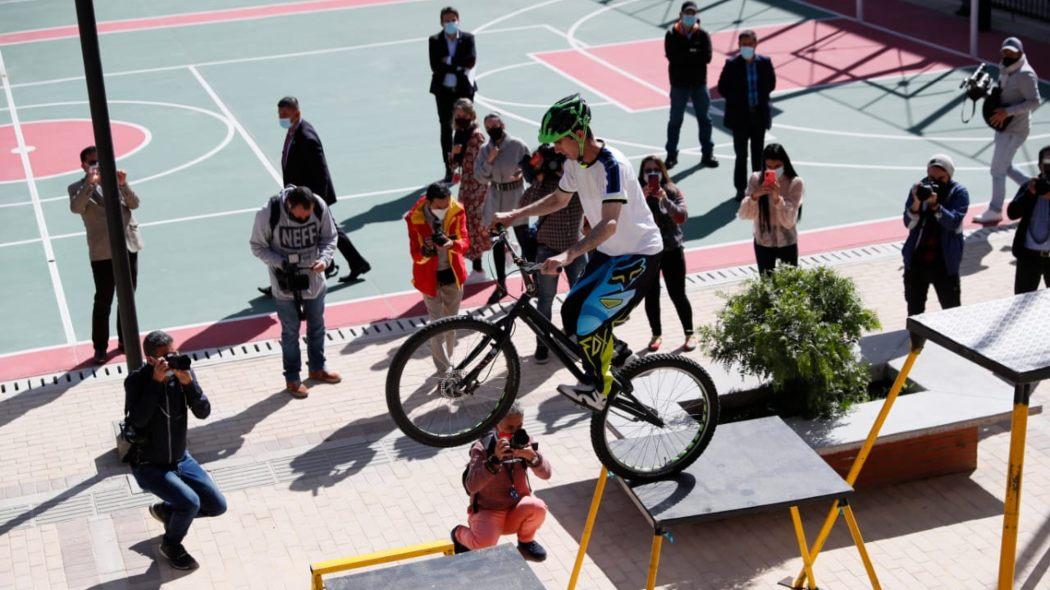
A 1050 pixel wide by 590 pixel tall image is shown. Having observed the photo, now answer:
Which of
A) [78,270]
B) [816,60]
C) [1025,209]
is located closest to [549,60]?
[816,60]

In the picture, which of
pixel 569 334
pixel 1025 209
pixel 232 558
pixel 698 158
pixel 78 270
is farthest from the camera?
pixel 698 158

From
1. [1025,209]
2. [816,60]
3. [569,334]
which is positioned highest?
[569,334]

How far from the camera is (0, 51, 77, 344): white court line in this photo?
15.2 meters

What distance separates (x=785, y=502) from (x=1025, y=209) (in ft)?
18.9

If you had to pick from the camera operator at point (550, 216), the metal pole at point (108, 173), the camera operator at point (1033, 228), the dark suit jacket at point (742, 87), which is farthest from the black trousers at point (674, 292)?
the metal pole at point (108, 173)

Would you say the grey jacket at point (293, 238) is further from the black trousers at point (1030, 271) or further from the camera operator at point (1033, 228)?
the black trousers at point (1030, 271)

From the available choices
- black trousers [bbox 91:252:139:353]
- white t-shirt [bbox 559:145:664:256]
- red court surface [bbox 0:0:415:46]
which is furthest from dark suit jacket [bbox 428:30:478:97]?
red court surface [bbox 0:0:415:46]

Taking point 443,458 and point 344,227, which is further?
point 344,227

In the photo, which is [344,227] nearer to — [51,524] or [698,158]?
[698,158]

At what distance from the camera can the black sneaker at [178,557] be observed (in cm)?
1018

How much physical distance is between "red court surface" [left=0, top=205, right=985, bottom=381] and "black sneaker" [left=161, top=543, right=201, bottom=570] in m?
4.29

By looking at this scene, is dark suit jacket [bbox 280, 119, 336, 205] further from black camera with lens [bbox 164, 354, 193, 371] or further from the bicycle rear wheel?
the bicycle rear wheel

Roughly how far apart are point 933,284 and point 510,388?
19.5 ft

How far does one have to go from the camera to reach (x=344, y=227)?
17.8m
